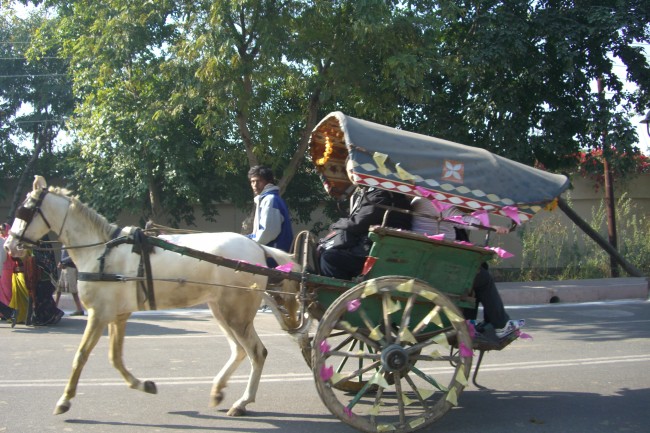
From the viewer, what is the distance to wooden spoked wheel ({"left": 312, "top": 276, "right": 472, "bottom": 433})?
481 centimetres

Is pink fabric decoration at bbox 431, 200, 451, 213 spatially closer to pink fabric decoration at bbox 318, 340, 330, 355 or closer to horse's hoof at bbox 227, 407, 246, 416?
pink fabric decoration at bbox 318, 340, 330, 355

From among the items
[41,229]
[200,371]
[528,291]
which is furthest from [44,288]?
[528,291]

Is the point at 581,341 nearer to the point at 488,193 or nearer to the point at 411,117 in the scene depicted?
→ the point at 488,193

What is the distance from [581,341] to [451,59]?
7.00 metres

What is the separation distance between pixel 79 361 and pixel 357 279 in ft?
7.42

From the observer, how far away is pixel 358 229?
5387 millimetres

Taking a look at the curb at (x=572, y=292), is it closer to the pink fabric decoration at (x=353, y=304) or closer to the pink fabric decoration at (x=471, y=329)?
the pink fabric decoration at (x=471, y=329)

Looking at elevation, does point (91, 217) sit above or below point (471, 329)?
above

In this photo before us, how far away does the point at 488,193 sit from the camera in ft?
16.8

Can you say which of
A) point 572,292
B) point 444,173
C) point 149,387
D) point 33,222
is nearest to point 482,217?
point 444,173

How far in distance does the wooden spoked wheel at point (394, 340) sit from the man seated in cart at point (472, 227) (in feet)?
2.02

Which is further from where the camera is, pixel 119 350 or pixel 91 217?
pixel 119 350

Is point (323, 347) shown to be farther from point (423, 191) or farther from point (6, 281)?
point (6, 281)

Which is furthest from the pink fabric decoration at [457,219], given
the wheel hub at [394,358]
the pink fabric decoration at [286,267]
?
the pink fabric decoration at [286,267]
